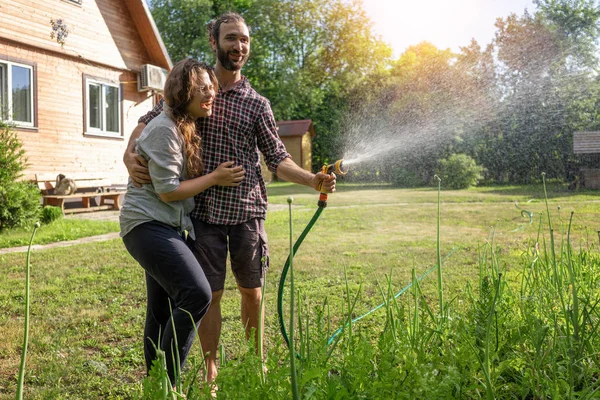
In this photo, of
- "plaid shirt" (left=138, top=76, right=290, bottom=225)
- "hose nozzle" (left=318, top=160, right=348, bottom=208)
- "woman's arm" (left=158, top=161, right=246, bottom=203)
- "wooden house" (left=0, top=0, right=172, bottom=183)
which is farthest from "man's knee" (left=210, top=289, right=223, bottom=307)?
"wooden house" (left=0, top=0, right=172, bottom=183)

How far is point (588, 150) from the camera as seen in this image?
18.5 m

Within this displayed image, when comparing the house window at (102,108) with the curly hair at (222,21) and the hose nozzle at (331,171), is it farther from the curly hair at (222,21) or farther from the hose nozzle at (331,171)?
the hose nozzle at (331,171)

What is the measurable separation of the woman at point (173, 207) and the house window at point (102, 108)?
36.2 feet

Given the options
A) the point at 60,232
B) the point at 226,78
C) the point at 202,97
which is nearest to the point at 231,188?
the point at 202,97

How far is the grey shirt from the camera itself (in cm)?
227

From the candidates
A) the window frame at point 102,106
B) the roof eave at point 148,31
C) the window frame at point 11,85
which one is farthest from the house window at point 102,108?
the roof eave at point 148,31

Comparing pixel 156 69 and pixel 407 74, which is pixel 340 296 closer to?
pixel 156 69

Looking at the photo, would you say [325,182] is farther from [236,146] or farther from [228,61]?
[228,61]

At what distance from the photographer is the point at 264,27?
31.3 metres

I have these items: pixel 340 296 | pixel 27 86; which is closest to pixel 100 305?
pixel 340 296

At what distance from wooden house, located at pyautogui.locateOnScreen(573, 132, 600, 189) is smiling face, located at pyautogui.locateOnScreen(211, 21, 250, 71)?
1767 cm

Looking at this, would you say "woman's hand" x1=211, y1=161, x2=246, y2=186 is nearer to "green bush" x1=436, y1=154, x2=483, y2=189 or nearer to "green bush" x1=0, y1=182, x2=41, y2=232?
"green bush" x1=0, y1=182, x2=41, y2=232

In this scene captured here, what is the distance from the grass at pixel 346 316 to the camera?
151 centimetres

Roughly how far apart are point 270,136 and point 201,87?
0.51 metres
